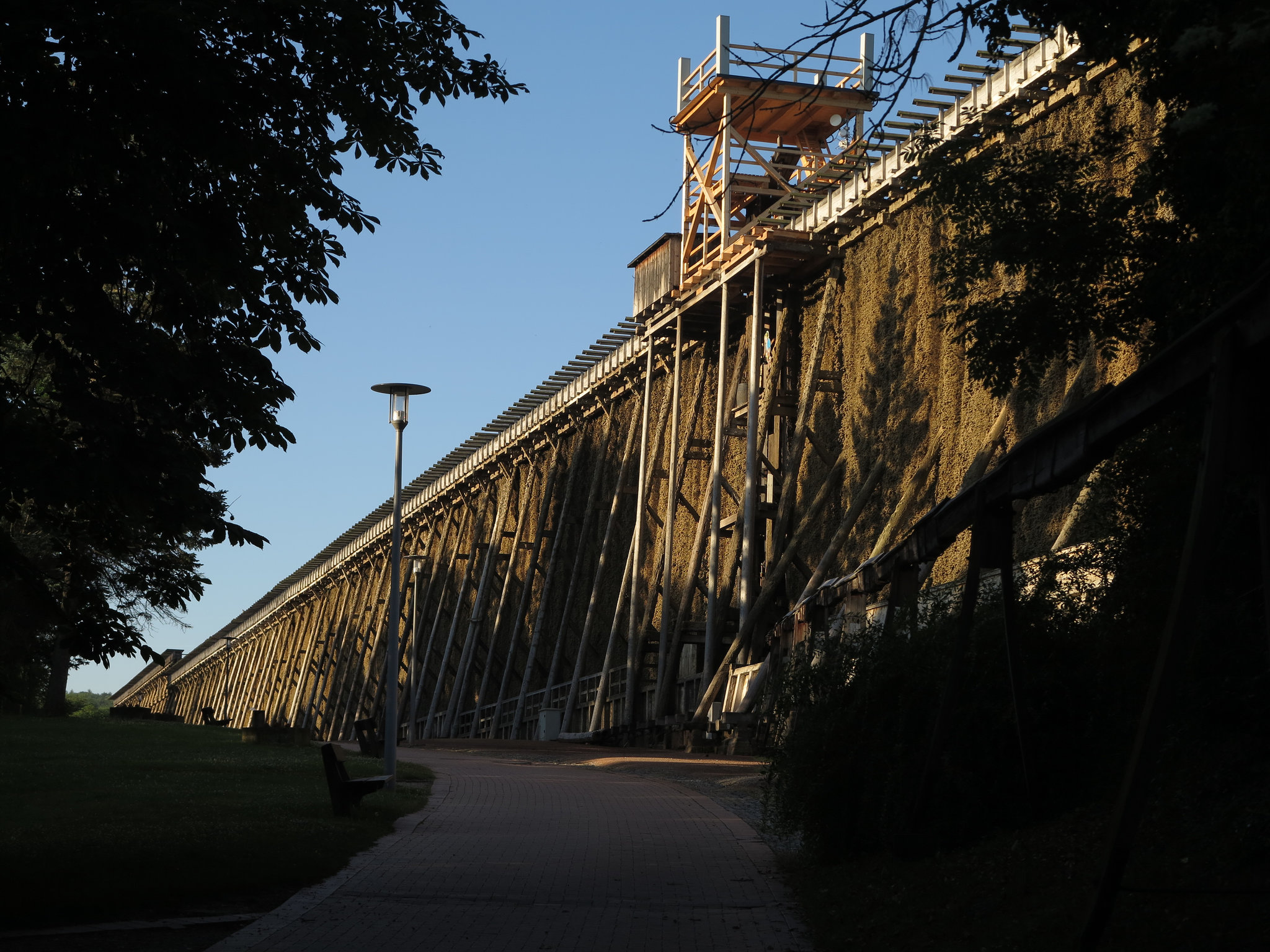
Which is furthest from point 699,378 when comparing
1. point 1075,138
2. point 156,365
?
point 156,365

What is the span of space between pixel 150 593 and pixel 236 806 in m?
4.30

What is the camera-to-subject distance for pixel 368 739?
80.3ft

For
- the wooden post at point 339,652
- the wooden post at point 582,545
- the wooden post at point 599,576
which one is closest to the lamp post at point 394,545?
the wooden post at point 599,576

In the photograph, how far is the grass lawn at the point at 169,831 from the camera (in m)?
8.30

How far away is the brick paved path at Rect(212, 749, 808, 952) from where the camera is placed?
23.6 feet

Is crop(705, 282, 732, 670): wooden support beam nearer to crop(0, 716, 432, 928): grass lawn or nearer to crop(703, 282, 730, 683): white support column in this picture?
crop(703, 282, 730, 683): white support column

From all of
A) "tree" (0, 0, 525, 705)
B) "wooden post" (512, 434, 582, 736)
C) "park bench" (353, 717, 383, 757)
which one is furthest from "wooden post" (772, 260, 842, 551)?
"tree" (0, 0, 525, 705)

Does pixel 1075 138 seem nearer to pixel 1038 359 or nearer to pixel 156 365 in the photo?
pixel 1038 359

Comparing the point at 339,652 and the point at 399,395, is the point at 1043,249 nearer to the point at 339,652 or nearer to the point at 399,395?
the point at 399,395

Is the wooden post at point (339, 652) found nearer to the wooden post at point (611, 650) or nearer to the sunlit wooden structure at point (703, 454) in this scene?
the sunlit wooden structure at point (703, 454)

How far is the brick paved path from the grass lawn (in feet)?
1.50

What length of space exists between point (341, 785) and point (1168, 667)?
9.24m

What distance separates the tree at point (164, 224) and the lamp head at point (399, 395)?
6321 millimetres

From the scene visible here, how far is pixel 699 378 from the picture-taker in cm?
3100
